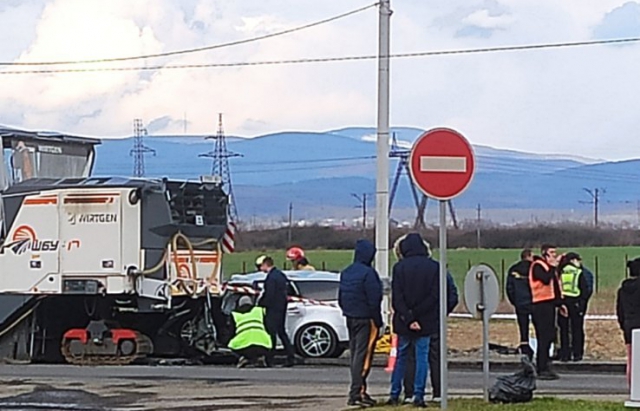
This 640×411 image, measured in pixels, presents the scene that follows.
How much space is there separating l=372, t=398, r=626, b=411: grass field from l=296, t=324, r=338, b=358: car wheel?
868cm

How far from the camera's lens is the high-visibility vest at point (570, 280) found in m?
21.5

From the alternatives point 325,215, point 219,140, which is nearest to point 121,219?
point 219,140

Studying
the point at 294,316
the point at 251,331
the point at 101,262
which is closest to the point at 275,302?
the point at 251,331

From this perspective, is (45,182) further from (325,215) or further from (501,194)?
(501,194)

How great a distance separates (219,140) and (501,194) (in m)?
52.3

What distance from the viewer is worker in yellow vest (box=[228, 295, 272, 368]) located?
2203 cm

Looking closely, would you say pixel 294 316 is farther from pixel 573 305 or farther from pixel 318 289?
pixel 573 305

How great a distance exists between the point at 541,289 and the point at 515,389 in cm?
531

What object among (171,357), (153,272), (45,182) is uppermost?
(45,182)

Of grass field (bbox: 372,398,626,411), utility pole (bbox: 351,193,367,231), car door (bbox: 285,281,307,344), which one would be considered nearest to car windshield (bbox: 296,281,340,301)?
car door (bbox: 285,281,307,344)

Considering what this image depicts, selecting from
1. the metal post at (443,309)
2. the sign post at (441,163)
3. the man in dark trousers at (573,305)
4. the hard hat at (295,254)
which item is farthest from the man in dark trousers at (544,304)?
the hard hat at (295,254)

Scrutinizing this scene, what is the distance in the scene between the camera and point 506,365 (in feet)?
73.6

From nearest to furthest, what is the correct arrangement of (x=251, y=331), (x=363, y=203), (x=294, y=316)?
(x=251, y=331) → (x=294, y=316) → (x=363, y=203)

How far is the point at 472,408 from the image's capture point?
13703 mm
